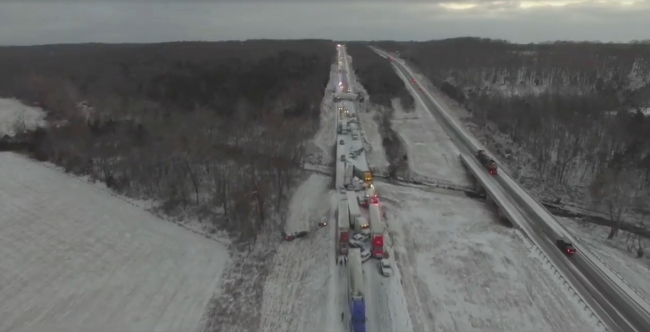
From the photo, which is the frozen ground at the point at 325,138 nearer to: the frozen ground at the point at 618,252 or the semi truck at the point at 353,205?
the semi truck at the point at 353,205

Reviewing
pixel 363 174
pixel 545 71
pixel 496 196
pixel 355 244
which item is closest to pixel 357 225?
pixel 355 244

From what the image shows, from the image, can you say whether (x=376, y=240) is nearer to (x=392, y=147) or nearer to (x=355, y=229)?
(x=355, y=229)

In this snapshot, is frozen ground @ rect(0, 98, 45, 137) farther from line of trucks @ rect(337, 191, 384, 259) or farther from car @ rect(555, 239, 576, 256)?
car @ rect(555, 239, 576, 256)

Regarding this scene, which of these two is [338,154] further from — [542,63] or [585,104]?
[542,63]

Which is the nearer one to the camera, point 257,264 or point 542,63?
point 257,264

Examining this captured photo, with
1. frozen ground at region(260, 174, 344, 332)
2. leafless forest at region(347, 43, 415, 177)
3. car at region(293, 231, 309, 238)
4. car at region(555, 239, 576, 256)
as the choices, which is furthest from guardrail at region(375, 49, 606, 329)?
car at region(293, 231, 309, 238)

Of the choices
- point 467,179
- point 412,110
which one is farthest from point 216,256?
point 412,110

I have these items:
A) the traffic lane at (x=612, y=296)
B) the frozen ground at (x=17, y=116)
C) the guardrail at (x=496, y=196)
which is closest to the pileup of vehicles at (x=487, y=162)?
the guardrail at (x=496, y=196)
